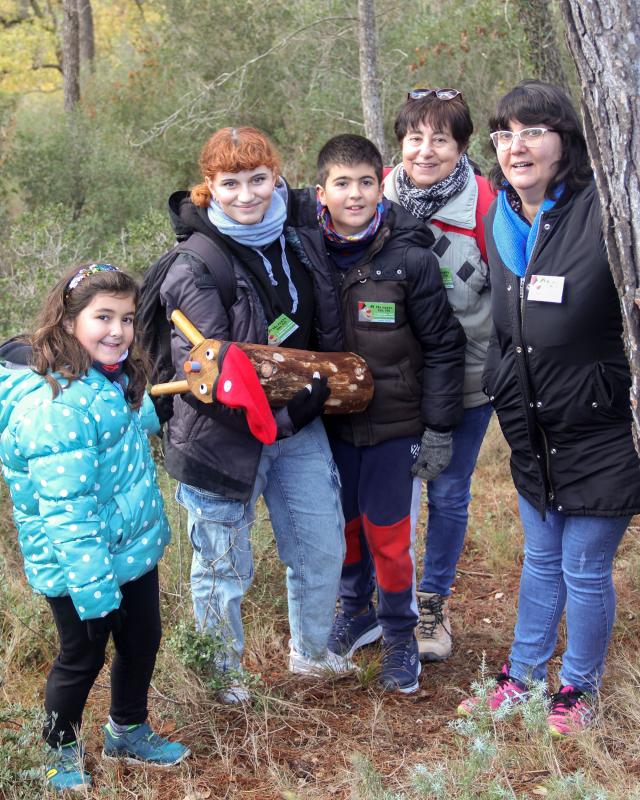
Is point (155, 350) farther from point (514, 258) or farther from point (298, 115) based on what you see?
point (298, 115)

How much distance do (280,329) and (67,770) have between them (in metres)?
1.73

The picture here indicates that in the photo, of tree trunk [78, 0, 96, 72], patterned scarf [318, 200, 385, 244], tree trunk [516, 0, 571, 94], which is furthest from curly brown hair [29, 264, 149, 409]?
tree trunk [78, 0, 96, 72]

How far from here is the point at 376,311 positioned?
3.56 metres

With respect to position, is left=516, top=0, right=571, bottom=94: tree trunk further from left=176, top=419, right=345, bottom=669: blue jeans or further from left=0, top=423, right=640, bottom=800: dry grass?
left=176, top=419, right=345, bottom=669: blue jeans

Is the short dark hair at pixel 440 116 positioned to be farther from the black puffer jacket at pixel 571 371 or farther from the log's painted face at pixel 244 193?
the log's painted face at pixel 244 193

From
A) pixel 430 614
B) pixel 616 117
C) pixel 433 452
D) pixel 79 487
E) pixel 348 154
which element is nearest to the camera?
pixel 616 117

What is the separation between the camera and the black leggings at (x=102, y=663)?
3070mm

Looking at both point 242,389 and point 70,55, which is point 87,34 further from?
point 242,389

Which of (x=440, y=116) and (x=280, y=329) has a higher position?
(x=440, y=116)

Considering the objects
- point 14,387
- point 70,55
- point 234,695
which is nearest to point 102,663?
point 234,695

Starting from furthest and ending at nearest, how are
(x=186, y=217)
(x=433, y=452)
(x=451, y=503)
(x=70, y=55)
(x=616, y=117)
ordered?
1. (x=70, y=55)
2. (x=451, y=503)
3. (x=433, y=452)
4. (x=186, y=217)
5. (x=616, y=117)

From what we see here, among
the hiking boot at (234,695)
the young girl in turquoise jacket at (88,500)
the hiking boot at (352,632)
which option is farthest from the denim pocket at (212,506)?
the hiking boot at (352,632)

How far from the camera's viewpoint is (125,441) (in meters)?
3.09

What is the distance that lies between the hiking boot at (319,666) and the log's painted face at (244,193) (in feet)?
6.18
